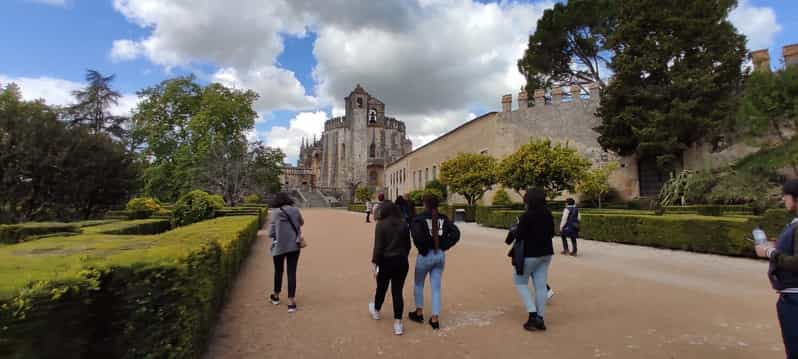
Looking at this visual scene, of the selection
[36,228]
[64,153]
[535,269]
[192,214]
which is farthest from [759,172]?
[64,153]

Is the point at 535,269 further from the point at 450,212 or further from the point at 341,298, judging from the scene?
the point at 450,212

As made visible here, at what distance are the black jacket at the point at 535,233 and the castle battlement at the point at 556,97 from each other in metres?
24.4

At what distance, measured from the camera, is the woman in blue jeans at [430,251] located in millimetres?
4227

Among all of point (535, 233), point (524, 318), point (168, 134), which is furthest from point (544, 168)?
point (168, 134)

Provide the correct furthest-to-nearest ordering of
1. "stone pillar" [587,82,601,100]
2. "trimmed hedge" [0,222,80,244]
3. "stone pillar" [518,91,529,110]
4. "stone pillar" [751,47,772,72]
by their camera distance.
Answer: "stone pillar" [518,91,529,110]
"stone pillar" [587,82,601,100]
"stone pillar" [751,47,772,72]
"trimmed hedge" [0,222,80,244]

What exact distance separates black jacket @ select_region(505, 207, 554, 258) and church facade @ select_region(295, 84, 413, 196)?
63.0m

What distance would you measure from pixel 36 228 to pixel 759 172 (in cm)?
2516

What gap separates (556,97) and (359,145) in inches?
1875

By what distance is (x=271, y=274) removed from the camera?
730 cm

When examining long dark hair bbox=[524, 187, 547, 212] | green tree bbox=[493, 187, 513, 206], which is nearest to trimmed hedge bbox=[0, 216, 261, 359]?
long dark hair bbox=[524, 187, 547, 212]

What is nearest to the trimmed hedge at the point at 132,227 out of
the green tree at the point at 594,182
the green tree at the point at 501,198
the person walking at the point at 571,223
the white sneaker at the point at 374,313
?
the white sneaker at the point at 374,313

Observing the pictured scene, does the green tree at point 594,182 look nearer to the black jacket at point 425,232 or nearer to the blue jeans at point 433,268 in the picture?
the black jacket at point 425,232

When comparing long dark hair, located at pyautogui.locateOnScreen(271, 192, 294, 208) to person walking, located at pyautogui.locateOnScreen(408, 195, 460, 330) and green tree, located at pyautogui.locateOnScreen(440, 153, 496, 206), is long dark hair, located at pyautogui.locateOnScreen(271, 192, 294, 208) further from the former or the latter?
green tree, located at pyautogui.locateOnScreen(440, 153, 496, 206)

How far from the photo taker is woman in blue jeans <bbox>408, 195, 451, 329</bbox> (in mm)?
4227
